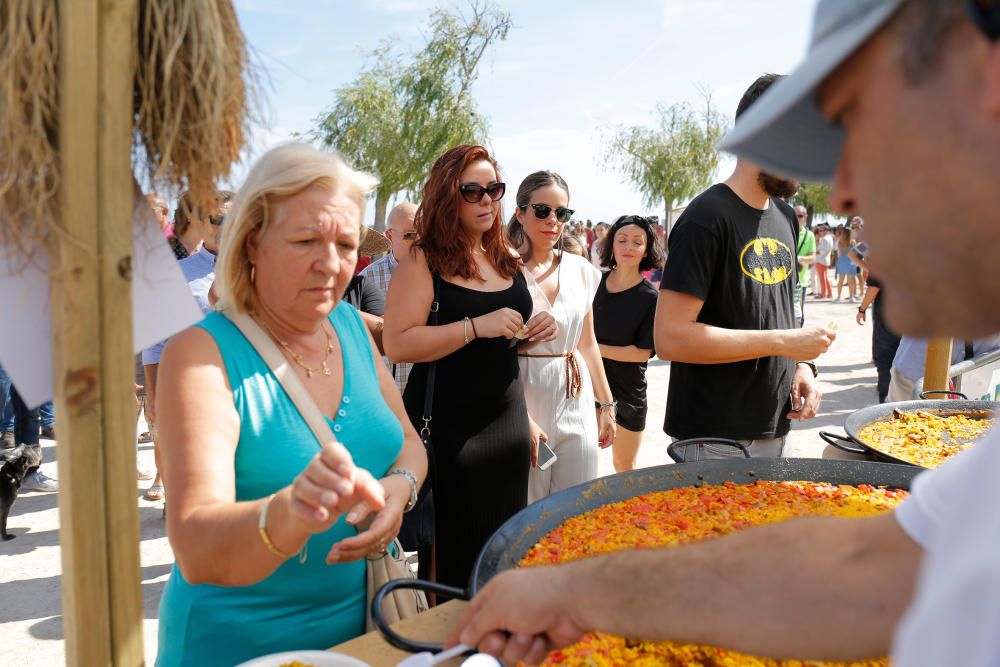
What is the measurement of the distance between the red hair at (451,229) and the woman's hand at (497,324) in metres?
0.26

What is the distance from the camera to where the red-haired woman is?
322cm

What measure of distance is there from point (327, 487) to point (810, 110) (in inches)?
37.1

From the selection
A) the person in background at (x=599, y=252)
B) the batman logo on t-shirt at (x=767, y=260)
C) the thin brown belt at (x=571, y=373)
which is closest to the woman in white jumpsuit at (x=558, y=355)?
the thin brown belt at (x=571, y=373)

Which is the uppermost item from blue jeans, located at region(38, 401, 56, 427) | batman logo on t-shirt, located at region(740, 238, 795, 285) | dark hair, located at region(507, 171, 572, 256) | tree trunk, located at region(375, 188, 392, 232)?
tree trunk, located at region(375, 188, 392, 232)

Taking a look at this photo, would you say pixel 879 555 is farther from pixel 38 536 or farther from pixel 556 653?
pixel 38 536

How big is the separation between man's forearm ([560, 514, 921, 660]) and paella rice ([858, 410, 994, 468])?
80.5 inches

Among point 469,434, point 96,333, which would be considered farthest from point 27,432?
point 96,333

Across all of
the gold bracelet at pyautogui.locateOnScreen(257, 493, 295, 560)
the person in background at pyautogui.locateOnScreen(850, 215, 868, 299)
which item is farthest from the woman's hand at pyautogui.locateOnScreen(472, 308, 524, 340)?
the person in background at pyautogui.locateOnScreen(850, 215, 868, 299)

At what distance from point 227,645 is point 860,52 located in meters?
1.78

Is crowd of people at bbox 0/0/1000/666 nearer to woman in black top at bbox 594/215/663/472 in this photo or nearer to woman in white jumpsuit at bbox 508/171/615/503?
woman in white jumpsuit at bbox 508/171/615/503

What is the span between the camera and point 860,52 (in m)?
0.75

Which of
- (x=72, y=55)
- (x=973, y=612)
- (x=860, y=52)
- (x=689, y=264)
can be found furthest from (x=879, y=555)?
(x=689, y=264)

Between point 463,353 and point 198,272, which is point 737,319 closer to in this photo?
point 463,353

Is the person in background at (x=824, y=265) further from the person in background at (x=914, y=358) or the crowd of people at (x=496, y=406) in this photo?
the crowd of people at (x=496, y=406)
